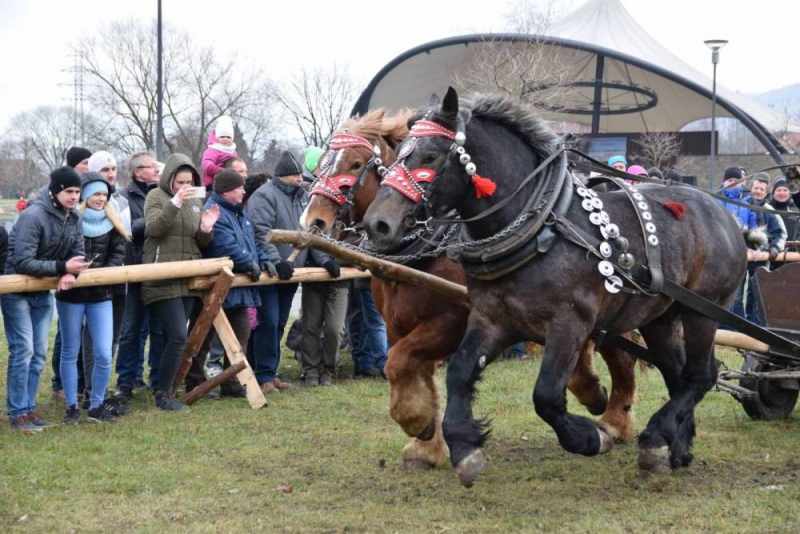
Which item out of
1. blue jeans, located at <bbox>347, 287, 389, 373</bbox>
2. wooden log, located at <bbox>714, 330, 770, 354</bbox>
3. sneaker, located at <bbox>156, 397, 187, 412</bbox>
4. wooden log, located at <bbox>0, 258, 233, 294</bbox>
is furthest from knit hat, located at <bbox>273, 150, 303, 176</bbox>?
wooden log, located at <bbox>714, 330, 770, 354</bbox>

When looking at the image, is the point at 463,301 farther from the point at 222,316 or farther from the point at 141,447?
the point at 222,316

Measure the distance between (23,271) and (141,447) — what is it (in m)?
1.54

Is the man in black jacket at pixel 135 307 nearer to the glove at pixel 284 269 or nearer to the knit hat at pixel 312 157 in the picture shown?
the glove at pixel 284 269

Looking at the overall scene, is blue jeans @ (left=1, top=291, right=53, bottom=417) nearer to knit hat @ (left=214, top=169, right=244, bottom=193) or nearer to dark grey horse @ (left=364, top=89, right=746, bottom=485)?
knit hat @ (left=214, top=169, right=244, bottom=193)

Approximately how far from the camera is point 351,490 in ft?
18.6

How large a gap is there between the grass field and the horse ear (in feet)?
6.98

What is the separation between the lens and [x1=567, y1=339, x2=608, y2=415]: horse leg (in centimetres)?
678

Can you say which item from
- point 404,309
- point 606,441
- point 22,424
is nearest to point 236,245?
point 22,424

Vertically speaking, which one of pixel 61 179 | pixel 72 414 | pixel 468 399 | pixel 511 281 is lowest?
pixel 72 414

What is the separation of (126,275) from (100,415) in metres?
1.12

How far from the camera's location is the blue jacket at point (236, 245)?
857cm

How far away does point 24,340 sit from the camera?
7.16 metres

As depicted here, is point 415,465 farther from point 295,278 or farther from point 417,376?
point 295,278

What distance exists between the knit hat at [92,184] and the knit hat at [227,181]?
112 centimetres
